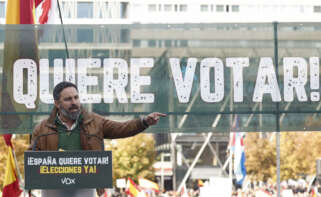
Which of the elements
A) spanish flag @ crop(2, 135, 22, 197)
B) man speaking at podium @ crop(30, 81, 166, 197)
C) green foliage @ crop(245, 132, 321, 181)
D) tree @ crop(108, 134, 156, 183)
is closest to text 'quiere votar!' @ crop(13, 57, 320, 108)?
man speaking at podium @ crop(30, 81, 166, 197)

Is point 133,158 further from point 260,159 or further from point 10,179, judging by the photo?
point 10,179

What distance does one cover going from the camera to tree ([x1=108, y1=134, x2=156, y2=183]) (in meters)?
65.9

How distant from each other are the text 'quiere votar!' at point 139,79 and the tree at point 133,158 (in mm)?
53353

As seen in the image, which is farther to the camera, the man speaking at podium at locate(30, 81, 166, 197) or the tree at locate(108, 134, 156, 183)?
the tree at locate(108, 134, 156, 183)

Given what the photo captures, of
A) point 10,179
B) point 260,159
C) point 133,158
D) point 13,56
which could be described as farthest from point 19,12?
point 260,159

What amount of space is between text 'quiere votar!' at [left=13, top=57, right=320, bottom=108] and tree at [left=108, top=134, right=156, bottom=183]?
175 feet

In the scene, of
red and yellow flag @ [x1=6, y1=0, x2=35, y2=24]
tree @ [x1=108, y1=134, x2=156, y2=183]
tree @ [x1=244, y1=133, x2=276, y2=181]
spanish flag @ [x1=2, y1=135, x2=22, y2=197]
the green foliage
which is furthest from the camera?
tree @ [x1=244, y1=133, x2=276, y2=181]

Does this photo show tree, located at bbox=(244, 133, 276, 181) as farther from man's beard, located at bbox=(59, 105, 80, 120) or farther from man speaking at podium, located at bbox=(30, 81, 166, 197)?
man's beard, located at bbox=(59, 105, 80, 120)

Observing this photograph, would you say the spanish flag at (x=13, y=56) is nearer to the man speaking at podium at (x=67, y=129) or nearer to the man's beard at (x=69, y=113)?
the man speaking at podium at (x=67, y=129)

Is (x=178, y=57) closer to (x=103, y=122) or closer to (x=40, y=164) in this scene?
(x=103, y=122)

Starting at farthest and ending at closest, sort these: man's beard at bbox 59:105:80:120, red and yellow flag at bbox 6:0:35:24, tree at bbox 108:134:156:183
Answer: tree at bbox 108:134:156:183, red and yellow flag at bbox 6:0:35:24, man's beard at bbox 59:105:80:120

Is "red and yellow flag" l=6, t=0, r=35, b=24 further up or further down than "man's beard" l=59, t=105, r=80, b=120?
further up

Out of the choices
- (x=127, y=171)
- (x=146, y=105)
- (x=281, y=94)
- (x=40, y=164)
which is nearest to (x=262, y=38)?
(x=281, y=94)

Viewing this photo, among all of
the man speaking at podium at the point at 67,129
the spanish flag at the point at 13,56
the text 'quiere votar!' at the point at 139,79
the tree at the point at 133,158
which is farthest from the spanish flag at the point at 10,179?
the tree at the point at 133,158
